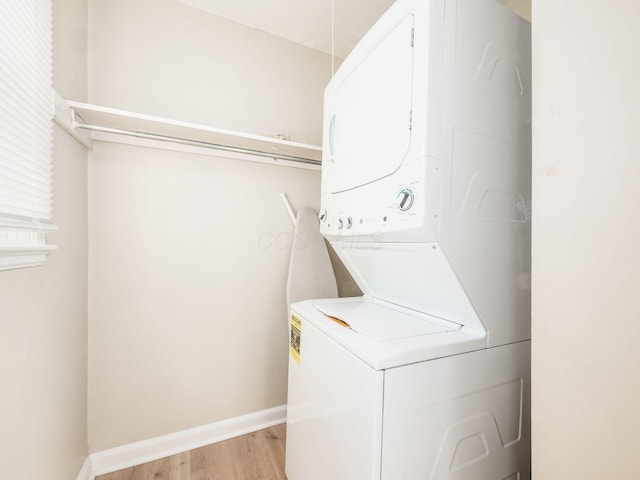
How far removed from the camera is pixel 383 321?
1281mm

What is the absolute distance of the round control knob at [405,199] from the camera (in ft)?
3.25

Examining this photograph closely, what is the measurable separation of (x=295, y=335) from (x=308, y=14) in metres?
2.23

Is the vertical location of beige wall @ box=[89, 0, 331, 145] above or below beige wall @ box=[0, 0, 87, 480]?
above

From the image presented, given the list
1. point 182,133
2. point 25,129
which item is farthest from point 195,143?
point 25,129

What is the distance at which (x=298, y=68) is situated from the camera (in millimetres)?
2275

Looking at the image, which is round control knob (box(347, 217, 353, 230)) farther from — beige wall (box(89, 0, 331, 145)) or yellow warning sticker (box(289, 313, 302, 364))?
beige wall (box(89, 0, 331, 145))

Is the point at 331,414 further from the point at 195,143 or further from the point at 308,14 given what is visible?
the point at 308,14

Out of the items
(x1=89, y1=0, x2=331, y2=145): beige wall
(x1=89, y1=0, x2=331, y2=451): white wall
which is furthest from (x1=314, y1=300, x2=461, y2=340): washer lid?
(x1=89, y1=0, x2=331, y2=145): beige wall

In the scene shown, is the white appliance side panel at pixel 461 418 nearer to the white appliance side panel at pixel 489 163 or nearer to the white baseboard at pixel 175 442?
the white appliance side panel at pixel 489 163

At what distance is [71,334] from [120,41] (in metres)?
1.78

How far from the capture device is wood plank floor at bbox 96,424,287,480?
1695 mm

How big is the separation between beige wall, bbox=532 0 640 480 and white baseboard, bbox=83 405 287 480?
188 cm

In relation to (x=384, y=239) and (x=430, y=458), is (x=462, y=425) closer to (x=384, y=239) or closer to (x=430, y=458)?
(x=430, y=458)

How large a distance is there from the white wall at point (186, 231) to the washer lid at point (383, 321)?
0.85m
